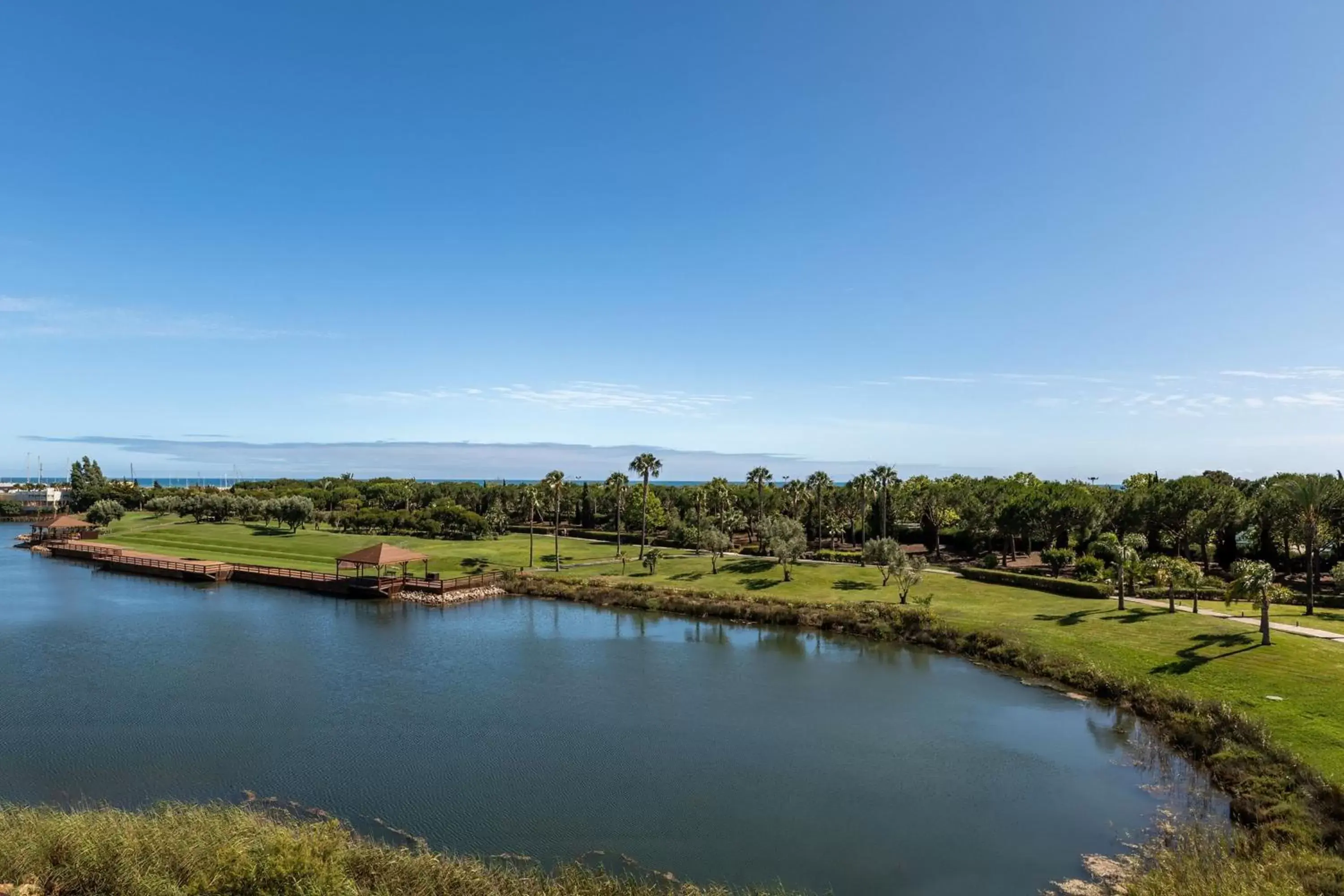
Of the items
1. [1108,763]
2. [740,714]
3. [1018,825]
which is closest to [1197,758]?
[1108,763]

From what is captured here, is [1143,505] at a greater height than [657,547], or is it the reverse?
[1143,505]

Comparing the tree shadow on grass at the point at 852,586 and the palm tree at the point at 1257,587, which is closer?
the palm tree at the point at 1257,587

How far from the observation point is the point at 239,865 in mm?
16391

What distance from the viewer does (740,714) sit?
111 ft

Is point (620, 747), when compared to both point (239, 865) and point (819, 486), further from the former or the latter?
point (819, 486)

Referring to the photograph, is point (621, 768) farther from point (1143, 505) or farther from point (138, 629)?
point (1143, 505)

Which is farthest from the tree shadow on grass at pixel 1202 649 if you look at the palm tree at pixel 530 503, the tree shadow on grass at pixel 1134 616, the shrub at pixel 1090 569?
the palm tree at pixel 530 503

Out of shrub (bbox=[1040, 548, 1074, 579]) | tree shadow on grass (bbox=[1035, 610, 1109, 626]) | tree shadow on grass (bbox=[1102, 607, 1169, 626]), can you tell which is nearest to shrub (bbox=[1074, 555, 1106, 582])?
shrub (bbox=[1040, 548, 1074, 579])

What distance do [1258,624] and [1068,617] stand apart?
9.89 meters

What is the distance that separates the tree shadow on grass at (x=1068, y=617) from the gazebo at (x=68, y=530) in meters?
124

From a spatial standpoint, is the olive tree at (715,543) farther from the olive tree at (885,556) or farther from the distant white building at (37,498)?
the distant white building at (37,498)

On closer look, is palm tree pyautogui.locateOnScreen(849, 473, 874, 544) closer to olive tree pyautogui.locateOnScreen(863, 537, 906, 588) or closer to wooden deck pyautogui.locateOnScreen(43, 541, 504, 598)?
olive tree pyautogui.locateOnScreen(863, 537, 906, 588)

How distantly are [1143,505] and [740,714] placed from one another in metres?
62.9

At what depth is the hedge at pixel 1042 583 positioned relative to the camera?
5428 cm
